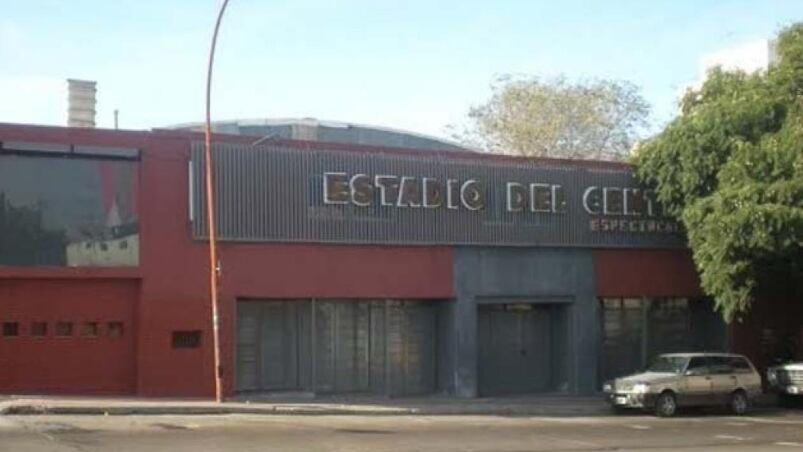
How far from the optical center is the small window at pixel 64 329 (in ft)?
88.8

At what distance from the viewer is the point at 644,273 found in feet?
115

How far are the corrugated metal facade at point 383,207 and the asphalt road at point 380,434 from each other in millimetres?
5773

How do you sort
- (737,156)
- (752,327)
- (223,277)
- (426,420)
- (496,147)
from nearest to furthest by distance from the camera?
(426,420), (223,277), (737,156), (752,327), (496,147)

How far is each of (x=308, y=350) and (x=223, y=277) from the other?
3144mm

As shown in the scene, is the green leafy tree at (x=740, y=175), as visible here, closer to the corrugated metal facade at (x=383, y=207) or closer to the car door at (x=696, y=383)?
the corrugated metal facade at (x=383, y=207)

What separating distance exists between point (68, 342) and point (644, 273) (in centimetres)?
1700

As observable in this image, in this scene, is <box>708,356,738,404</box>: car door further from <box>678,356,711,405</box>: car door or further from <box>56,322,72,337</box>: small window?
<box>56,322,72,337</box>: small window

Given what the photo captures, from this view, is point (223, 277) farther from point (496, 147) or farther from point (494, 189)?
point (496, 147)

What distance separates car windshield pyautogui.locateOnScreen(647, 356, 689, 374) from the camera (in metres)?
29.7

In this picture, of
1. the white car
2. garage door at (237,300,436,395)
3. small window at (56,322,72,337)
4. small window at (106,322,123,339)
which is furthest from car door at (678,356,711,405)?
small window at (56,322,72,337)

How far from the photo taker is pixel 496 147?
187ft

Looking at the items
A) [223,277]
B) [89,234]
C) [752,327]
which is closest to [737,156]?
[752,327]

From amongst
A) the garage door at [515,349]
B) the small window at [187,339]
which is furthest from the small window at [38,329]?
the garage door at [515,349]

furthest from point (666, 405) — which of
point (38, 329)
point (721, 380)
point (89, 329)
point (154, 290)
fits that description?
point (38, 329)
